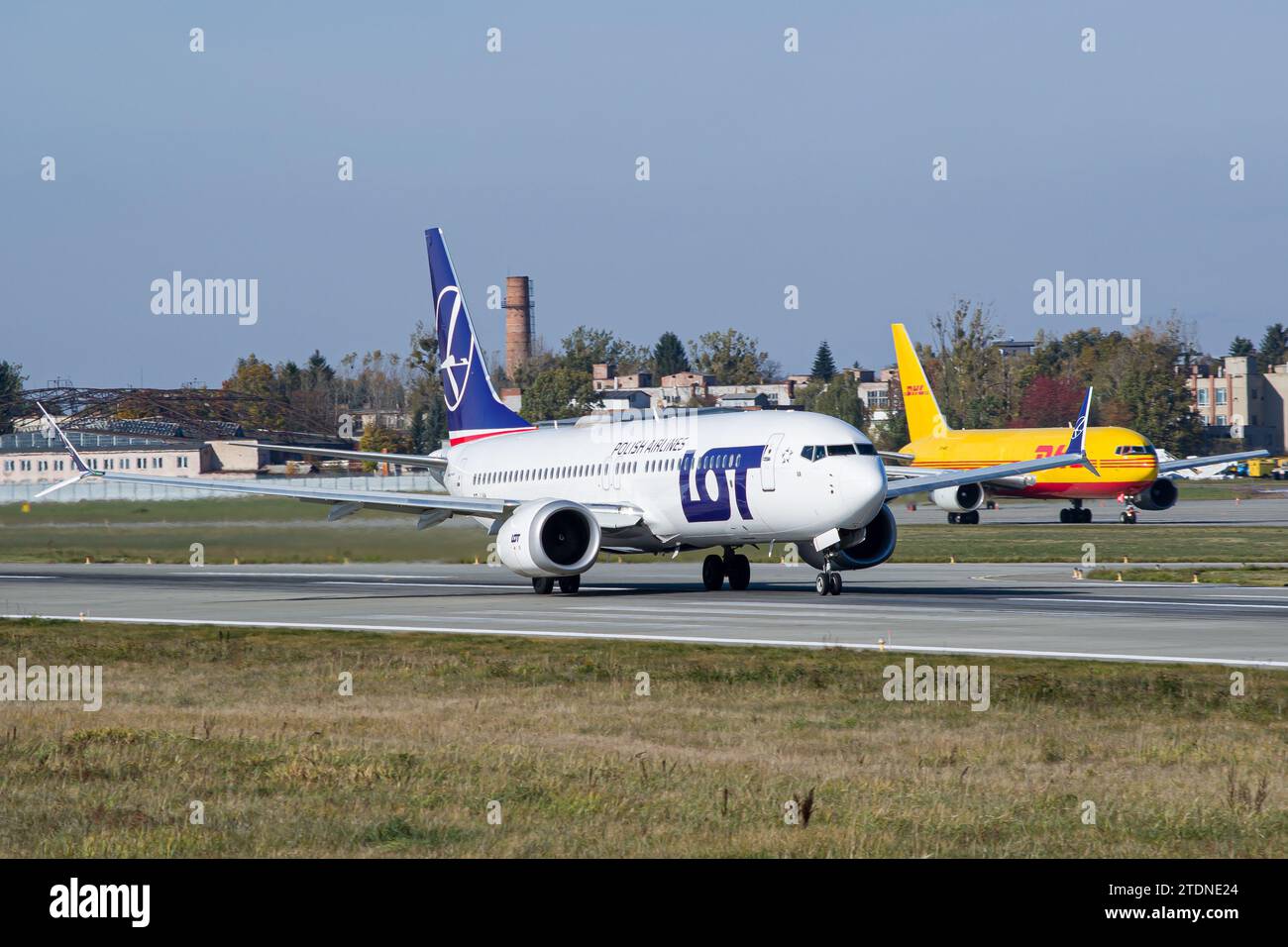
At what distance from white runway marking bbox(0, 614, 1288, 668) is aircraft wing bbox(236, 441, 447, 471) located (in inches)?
206

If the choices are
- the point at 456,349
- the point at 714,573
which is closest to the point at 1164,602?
the point at 714,573

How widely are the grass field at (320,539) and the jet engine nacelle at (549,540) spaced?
23.9ft

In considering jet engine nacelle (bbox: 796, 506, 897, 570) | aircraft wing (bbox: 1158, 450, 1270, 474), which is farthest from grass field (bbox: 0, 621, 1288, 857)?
aircraft wing (bbox: 1158, 450, 1270, 474)

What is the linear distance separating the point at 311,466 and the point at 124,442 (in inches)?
922

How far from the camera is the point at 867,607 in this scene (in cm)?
3497

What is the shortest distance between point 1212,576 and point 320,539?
2558cm

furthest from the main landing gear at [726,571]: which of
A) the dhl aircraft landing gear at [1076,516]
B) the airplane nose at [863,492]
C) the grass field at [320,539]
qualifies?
the dhl aircraft landing gear at [1076,516]

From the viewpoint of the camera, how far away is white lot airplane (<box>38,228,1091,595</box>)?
37500 mm

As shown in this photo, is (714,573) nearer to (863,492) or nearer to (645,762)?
(863,492)

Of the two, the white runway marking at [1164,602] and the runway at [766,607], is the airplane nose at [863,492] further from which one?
the white runway marking at [1164,602]

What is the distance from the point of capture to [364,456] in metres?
42.4

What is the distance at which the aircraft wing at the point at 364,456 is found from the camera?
39750 millimetres

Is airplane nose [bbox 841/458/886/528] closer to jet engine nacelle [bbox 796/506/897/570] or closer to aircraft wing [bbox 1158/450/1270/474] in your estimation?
jet engine nacelle [bbox 796/506/897/570]
